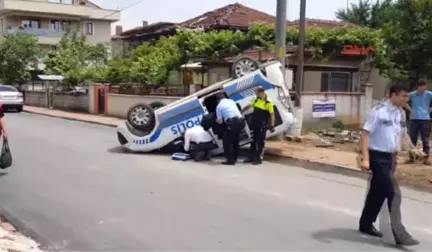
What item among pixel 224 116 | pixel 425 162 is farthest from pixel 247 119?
pixel 425 162

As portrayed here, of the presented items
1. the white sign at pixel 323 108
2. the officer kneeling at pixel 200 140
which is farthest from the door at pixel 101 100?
→ the officer kneeling at pixel 200 140

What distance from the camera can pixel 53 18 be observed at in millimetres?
65562

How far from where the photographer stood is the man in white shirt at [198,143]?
525 inches

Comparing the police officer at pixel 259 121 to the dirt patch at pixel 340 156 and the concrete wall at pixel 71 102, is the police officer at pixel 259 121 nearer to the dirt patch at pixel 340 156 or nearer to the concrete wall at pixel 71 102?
the dirt patch at pixel 340 156

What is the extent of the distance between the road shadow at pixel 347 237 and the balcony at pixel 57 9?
196ft

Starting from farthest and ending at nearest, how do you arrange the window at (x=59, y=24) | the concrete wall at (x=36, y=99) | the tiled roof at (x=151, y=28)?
the window at (x=59, y=24) < the tiled roof at (x=151, y=28) < the concrete wall at (x=36, y=99)

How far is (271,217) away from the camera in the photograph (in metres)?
8.12

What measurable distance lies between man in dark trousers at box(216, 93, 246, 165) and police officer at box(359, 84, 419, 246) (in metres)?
5.98

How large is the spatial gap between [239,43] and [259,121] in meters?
10.7

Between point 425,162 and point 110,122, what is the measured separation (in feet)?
50.6

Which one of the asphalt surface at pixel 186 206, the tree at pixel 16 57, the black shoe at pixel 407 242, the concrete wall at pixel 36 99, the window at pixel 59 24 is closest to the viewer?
the black shoe at pixel 407 242

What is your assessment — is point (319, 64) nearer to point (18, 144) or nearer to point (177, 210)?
point (18, 144)

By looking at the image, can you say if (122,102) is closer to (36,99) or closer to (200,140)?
(36,99)

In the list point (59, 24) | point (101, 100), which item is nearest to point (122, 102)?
point (101, 100)
